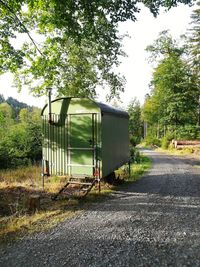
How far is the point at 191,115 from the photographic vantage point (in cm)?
3694

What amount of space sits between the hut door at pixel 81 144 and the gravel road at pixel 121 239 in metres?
1.63

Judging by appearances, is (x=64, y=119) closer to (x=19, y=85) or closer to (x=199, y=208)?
(x=199, y=208)

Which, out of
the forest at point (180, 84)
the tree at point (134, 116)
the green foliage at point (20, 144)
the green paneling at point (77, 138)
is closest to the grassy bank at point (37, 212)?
the green paneling at point (77, 138)

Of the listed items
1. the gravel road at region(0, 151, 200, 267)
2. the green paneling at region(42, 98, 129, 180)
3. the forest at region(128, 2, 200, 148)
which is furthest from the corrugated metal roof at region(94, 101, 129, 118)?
the forest at region(128, 2, 200, 148)

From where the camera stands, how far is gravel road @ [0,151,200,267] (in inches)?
171

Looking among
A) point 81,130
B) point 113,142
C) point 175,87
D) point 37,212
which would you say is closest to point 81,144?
point 81,130

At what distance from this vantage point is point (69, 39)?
502 inches

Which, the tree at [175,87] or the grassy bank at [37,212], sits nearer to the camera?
the grassy bank at [37,212]

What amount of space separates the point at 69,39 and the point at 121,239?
9876 millimetres

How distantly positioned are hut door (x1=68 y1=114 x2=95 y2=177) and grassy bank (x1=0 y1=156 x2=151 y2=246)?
918mm

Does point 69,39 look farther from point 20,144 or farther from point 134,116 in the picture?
point 134,116

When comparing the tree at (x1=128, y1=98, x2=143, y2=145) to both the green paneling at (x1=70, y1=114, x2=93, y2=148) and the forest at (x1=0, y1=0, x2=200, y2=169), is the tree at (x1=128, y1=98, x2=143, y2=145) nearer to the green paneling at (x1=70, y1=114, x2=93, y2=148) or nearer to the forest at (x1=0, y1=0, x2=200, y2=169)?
the forest at (x1=0, y1=0, x2=200, y2=169)

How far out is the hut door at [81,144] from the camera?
9.25m

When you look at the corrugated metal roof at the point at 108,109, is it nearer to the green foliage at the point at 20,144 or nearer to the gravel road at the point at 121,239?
the gravel road at the point at 121,239
